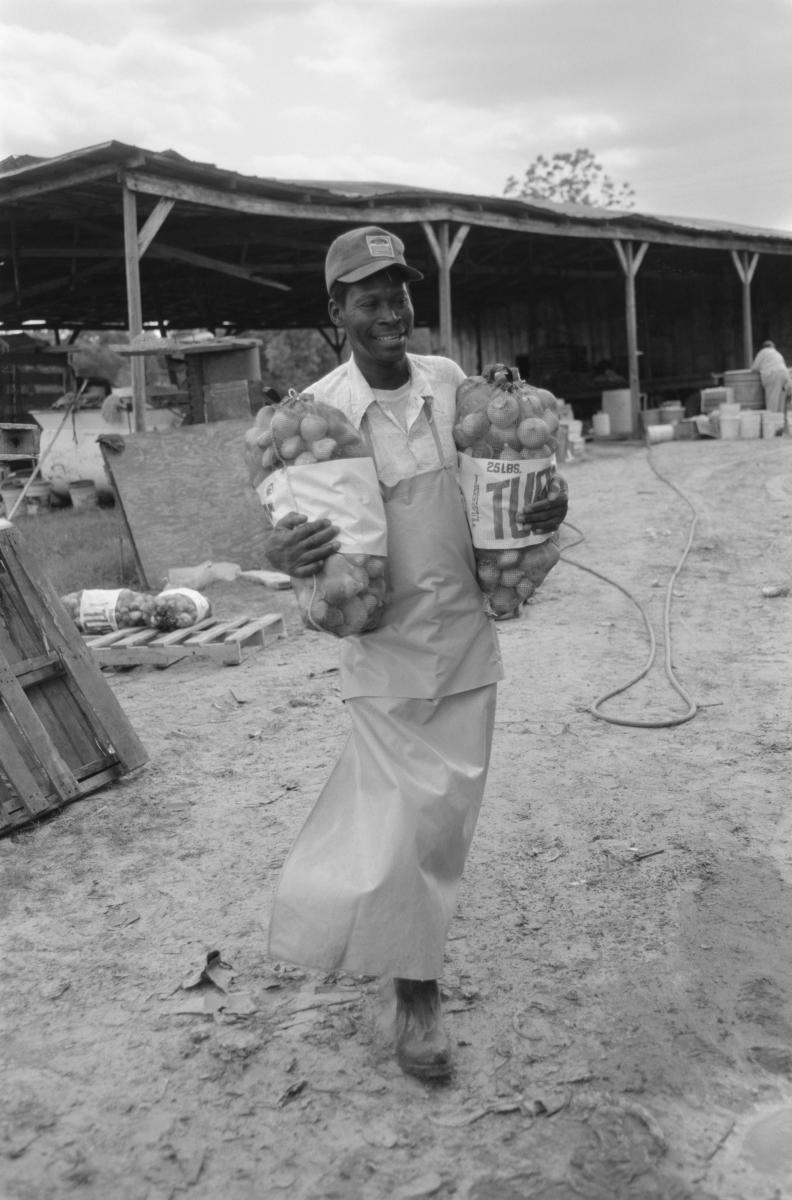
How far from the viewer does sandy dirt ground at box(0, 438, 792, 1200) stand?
2.17 m

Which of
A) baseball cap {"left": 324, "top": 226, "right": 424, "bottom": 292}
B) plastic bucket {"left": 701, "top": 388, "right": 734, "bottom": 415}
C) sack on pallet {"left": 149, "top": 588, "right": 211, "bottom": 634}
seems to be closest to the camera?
baseball cap {"left": 324, "top": 226, "right": 424, "bottom": 292}

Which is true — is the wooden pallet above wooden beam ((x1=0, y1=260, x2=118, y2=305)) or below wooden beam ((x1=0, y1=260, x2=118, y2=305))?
below

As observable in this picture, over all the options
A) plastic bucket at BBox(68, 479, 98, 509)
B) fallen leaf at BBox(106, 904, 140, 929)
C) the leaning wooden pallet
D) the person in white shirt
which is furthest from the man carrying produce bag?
the person in white shirt

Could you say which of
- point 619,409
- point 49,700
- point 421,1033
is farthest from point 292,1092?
point 619,409

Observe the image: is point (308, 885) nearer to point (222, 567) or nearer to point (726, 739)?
point (726, 739)

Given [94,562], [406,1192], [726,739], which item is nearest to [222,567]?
[94,562]

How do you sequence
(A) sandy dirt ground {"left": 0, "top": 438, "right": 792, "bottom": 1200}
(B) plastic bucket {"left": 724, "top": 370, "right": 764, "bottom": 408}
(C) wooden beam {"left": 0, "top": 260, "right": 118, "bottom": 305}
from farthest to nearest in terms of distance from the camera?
(B) plastic bucket {"left": 724, "top": 370, "right": 764, "bottom": 408}, (C) wooden beam {"left": 0, "top": 260, "right": 118, "bottom": 305}, (A) sandy dirt ground {"left": 0, "top": 438, "right": 792, "bottom": 1200}

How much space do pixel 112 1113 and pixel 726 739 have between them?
311cm

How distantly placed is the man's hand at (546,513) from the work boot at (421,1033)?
1.07 meters

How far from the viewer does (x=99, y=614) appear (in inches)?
282

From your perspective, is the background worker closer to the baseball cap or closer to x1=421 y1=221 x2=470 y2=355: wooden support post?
x1=421 y1=221 x2=470 y2=355: wooden support post

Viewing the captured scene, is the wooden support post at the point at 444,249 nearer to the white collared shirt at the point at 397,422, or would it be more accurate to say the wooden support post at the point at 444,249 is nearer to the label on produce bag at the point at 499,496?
the white collared shirt at the point at 397,422

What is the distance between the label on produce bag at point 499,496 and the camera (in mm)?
2594

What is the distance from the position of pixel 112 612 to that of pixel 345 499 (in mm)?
5014
